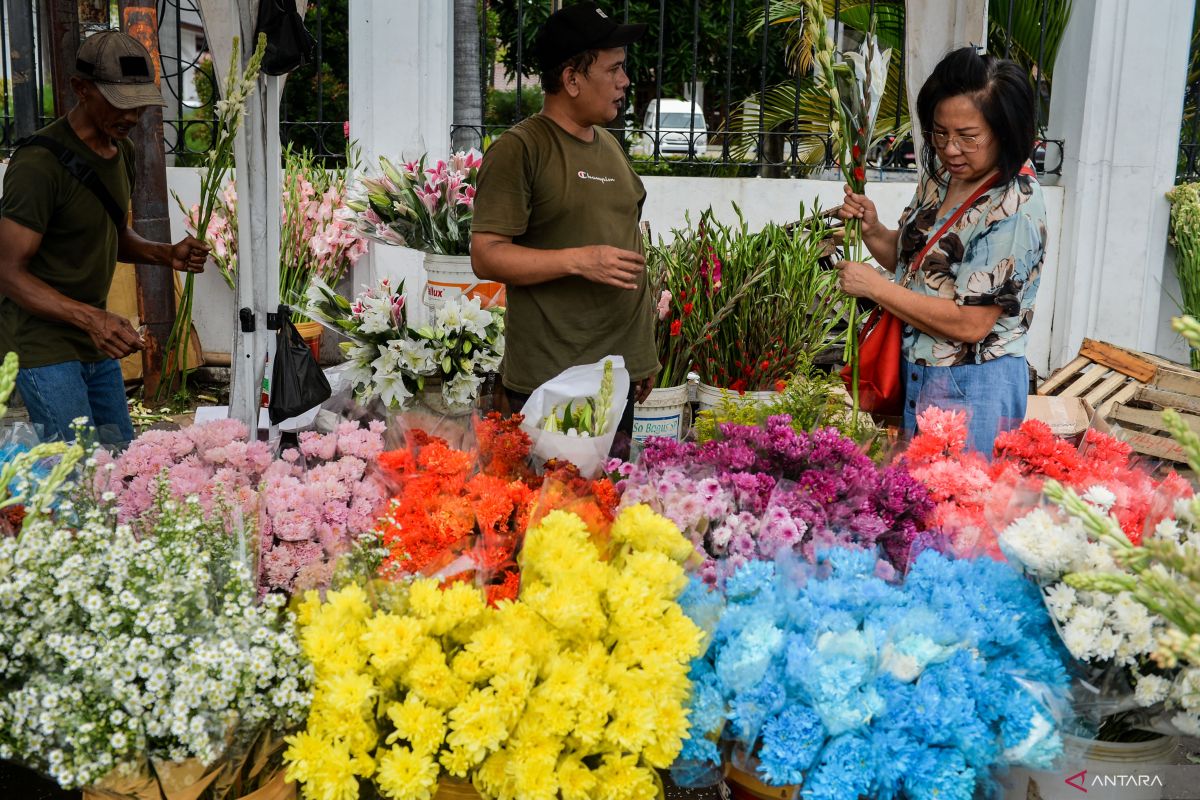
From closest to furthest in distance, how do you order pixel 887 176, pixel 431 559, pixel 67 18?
pixel 431 559
pixel 67 18
pixel 887 176

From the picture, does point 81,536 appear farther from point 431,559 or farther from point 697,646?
point 697,646

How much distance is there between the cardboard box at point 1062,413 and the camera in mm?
3940

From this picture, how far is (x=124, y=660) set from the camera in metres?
1.37

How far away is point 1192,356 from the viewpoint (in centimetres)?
598

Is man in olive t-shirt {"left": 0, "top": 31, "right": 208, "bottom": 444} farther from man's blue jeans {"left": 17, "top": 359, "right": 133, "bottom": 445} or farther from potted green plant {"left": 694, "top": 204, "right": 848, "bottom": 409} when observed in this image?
potted green plant {"left": 694, "top": 204, "right": 848, "bottom": 409}

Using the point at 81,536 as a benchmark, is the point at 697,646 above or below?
below

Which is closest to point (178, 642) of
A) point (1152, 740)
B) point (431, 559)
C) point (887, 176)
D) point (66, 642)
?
point (66, 642)

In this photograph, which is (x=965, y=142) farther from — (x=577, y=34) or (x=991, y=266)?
(x=577, y=34)

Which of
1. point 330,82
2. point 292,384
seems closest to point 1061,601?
point 292,384

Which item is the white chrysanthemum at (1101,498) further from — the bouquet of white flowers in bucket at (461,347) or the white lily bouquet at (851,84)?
the bouquet of white flowers in bucket at (461,347)

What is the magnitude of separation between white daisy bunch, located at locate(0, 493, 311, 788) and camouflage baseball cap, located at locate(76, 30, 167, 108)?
1.74 meters

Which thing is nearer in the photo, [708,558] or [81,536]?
[81,536]

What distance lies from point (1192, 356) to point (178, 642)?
6005 mm

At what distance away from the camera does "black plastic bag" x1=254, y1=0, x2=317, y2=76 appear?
2941 millimetres
